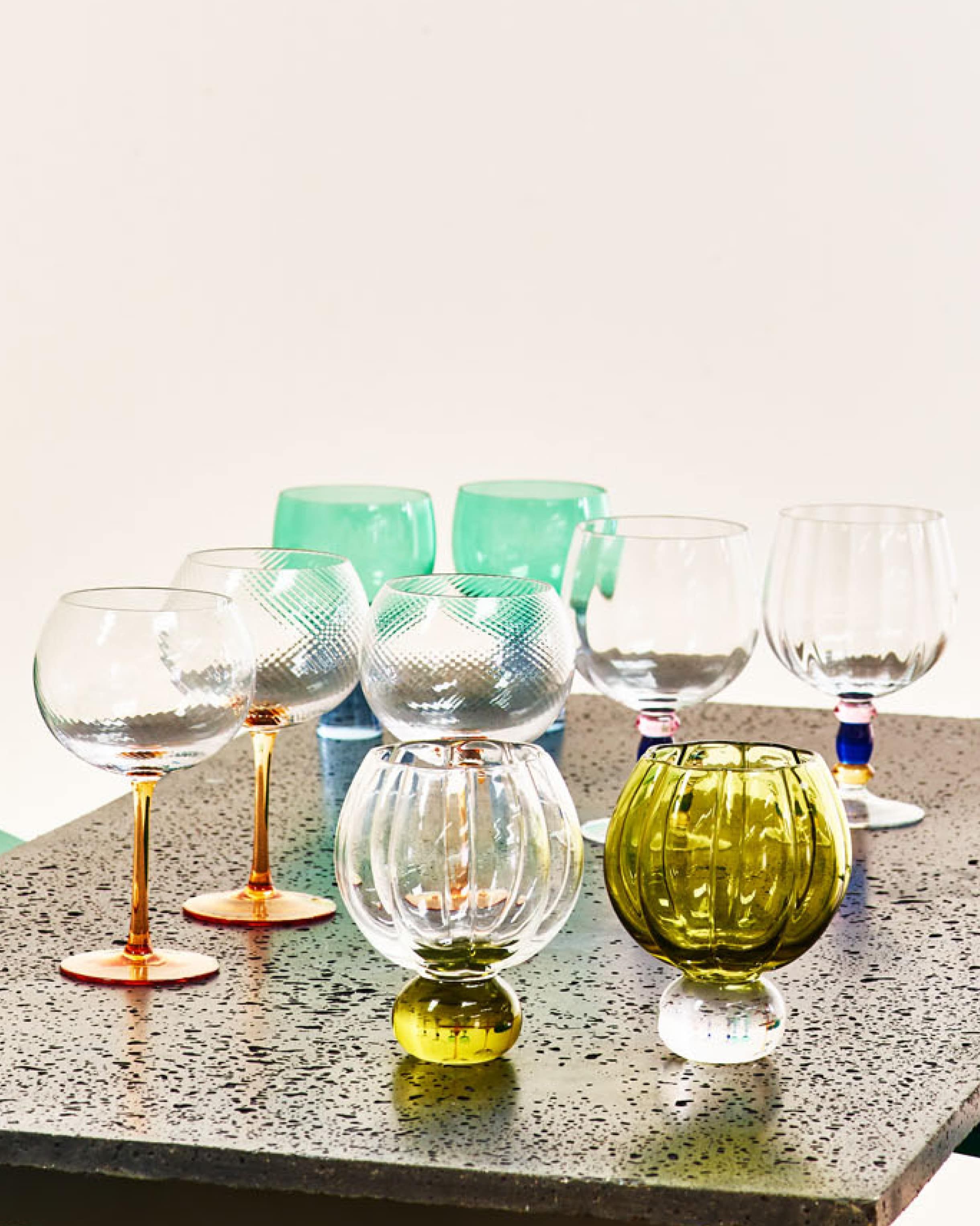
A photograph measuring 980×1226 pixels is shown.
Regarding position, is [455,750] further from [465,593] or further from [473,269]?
[473,269]

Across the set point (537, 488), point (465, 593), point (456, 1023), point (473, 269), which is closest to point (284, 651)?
point (465, 593)

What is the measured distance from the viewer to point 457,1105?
882mm

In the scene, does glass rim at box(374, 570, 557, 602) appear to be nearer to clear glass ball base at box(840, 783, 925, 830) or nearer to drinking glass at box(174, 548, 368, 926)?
drinking glass at box(174, 548, 368, 926)

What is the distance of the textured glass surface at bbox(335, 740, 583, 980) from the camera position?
92 centimetres

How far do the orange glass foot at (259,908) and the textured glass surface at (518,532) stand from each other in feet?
1.68

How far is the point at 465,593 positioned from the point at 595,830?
0.20 m

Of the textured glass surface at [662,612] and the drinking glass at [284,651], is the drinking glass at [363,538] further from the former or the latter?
the drinking glass at [284,651]

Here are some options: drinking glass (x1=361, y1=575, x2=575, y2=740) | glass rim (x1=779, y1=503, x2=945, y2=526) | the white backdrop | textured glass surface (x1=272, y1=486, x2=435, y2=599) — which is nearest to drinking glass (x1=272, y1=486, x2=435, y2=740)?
textured glass surface (x1=272, y1=486, x2=435, y2=599)

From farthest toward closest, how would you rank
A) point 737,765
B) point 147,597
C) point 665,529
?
point 665,529, point 147,597, point 737,765

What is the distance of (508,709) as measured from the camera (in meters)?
1.22

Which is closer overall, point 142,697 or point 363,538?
point 142,697

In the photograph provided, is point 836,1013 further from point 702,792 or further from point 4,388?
point 4,388

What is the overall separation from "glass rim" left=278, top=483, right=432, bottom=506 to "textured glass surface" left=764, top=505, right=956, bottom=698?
321mm

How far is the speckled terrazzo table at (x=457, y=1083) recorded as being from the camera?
81 cm
